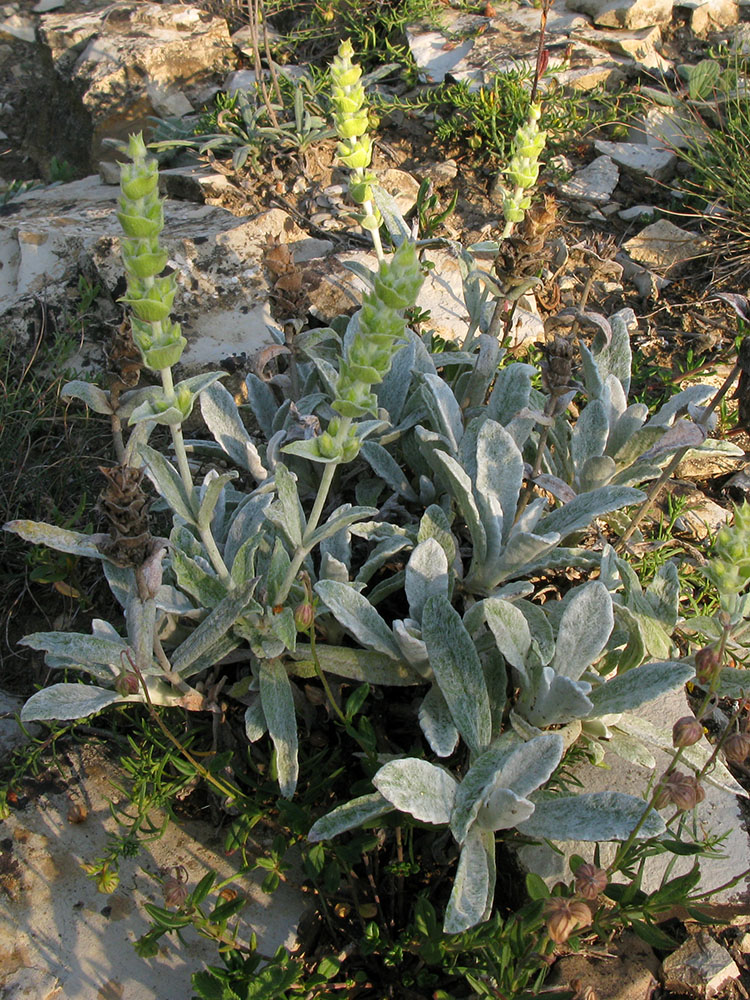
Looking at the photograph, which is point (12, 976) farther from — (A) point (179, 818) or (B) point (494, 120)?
(B) point (494, 120)

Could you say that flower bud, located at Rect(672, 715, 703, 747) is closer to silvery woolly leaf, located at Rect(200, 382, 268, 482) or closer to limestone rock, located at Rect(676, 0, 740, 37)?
silvery woolly leaf, located at Rect(200, 382, 268, 482)

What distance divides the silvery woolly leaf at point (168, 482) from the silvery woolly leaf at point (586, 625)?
3.18 feet

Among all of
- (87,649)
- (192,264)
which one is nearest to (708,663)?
(87,649)

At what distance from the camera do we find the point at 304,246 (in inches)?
158

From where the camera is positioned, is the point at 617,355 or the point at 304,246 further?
the point at 304,246

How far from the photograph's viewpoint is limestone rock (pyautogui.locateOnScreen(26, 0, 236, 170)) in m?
5.61

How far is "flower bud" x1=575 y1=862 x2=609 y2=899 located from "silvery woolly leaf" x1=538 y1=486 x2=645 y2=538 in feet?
3.07

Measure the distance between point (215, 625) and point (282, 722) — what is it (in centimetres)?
30

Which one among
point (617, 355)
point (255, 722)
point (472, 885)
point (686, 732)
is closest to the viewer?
point (686, 732)

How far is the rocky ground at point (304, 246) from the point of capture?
2125mm

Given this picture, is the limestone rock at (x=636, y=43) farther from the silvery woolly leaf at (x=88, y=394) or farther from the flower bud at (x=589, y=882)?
the flower bud at (x=589, y=882)

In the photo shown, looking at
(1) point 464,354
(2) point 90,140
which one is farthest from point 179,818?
(2) point 90,140

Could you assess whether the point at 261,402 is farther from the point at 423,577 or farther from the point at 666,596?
the point at 666,596

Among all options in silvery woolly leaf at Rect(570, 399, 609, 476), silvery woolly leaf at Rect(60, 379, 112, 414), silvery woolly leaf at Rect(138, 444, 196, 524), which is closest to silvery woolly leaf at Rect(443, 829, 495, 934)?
silvery woolly leaf at Rect(138, 444, 196, 524)
